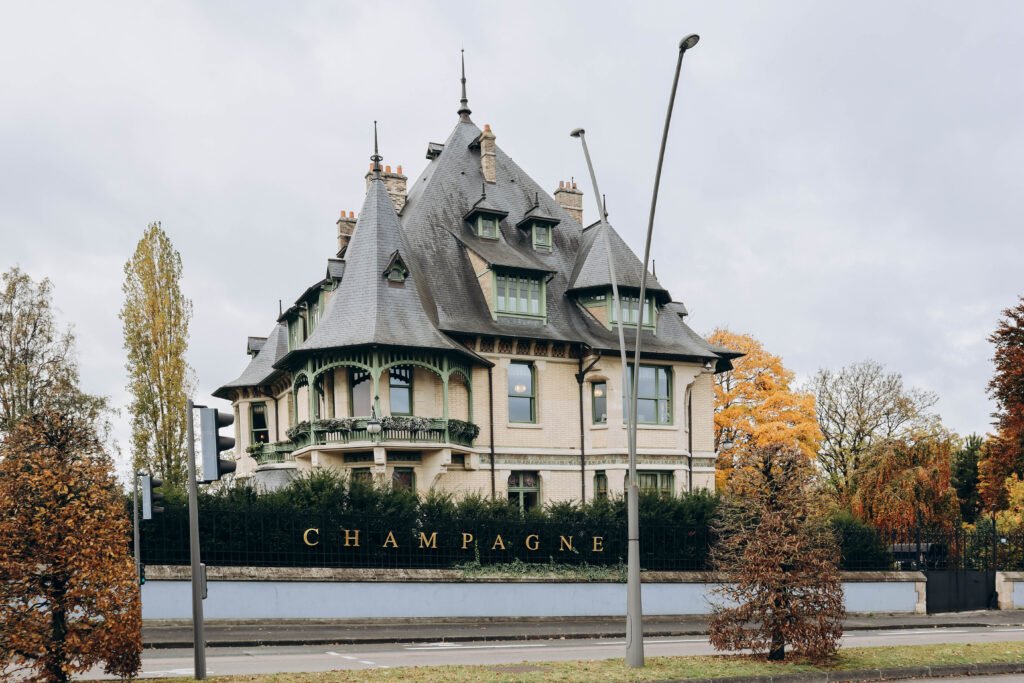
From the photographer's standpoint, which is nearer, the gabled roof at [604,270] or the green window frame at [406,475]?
the green window frame at [406,475]

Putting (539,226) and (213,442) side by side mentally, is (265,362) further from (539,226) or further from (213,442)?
(213,442)

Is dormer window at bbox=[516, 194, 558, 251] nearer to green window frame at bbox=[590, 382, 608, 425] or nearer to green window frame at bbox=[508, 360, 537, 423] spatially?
green window frame at bbox=[508, 360, 537, 423]

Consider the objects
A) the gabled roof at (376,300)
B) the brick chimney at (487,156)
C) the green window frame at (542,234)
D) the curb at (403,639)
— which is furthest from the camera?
the brick chimney at (487,156)

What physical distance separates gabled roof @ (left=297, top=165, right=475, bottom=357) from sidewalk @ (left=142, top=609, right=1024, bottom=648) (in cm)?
887

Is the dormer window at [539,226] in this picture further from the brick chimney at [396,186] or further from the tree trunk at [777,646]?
the tree trunk at [777,646]

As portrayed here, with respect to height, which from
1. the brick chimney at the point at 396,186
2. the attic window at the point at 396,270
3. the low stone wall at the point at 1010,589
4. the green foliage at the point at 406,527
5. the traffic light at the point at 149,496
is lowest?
the low stone wall at the point at 1010,589

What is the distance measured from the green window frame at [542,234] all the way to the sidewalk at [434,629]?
15350 mm

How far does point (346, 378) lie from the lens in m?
30.0

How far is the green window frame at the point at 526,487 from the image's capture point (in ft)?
105

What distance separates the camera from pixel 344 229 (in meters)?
37.0

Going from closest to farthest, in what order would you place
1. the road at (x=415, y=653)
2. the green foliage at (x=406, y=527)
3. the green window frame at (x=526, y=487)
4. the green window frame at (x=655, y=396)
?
the road at (x=415, y=653)
the green foliage at (x=406, y=527)
the green window frame at (x=526, y=487)
the green window frame at (x=655, y=396)

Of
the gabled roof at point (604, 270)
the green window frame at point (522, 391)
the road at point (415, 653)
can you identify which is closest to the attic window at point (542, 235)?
the gabled roof at point (604, 270)

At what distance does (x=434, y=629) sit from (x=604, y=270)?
1635 centimetres

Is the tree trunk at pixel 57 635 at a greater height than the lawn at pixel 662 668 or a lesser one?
greater
